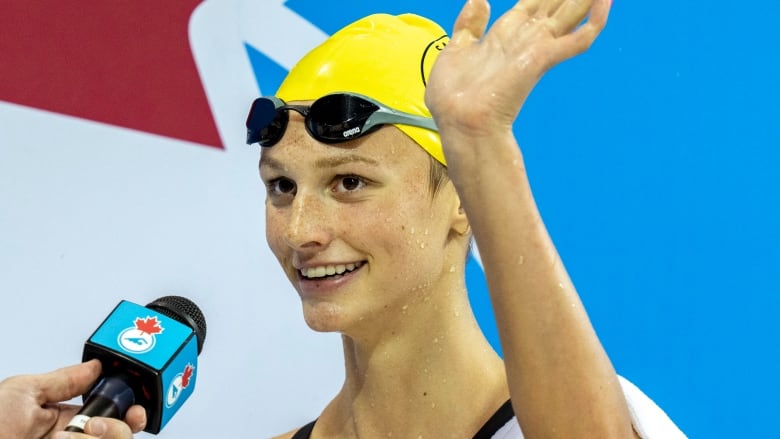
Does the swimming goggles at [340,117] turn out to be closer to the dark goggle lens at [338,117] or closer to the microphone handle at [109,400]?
the dark goggle lens at [338,117]

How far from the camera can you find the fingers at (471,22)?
113 cm

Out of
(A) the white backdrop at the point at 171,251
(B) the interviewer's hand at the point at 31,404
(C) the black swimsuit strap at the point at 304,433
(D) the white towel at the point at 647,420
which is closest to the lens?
(D) the white towel at the point at 647,420

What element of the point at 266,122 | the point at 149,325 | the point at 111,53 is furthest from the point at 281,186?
the point at 111,53

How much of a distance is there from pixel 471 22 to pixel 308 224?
18.4 inches

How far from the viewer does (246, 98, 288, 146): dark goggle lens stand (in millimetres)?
1544

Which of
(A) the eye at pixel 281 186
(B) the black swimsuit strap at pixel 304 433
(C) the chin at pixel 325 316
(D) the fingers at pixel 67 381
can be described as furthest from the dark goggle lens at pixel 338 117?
(B) the black swimsuit strap at pixel 304 433

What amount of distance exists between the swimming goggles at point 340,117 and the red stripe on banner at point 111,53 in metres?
0.75

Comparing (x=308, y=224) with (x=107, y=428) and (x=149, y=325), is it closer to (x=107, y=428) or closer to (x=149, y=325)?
(x=149, y=325)

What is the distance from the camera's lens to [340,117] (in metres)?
1.48

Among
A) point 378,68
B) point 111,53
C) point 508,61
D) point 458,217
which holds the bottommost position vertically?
point 508,61

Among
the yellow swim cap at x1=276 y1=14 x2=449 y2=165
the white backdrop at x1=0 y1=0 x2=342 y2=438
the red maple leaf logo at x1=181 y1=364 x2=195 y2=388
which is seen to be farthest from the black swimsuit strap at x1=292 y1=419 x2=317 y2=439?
the yellow swim cap at x1=276 y1=14 x2=449 y2=165

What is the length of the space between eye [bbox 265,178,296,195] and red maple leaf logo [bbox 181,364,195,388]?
32cm

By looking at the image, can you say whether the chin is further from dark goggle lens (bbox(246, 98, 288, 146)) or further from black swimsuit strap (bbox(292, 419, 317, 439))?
black swimsuit strap (bbox(292, 419, 317, 439))

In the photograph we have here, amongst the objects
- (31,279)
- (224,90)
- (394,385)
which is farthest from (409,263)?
(31,279)
